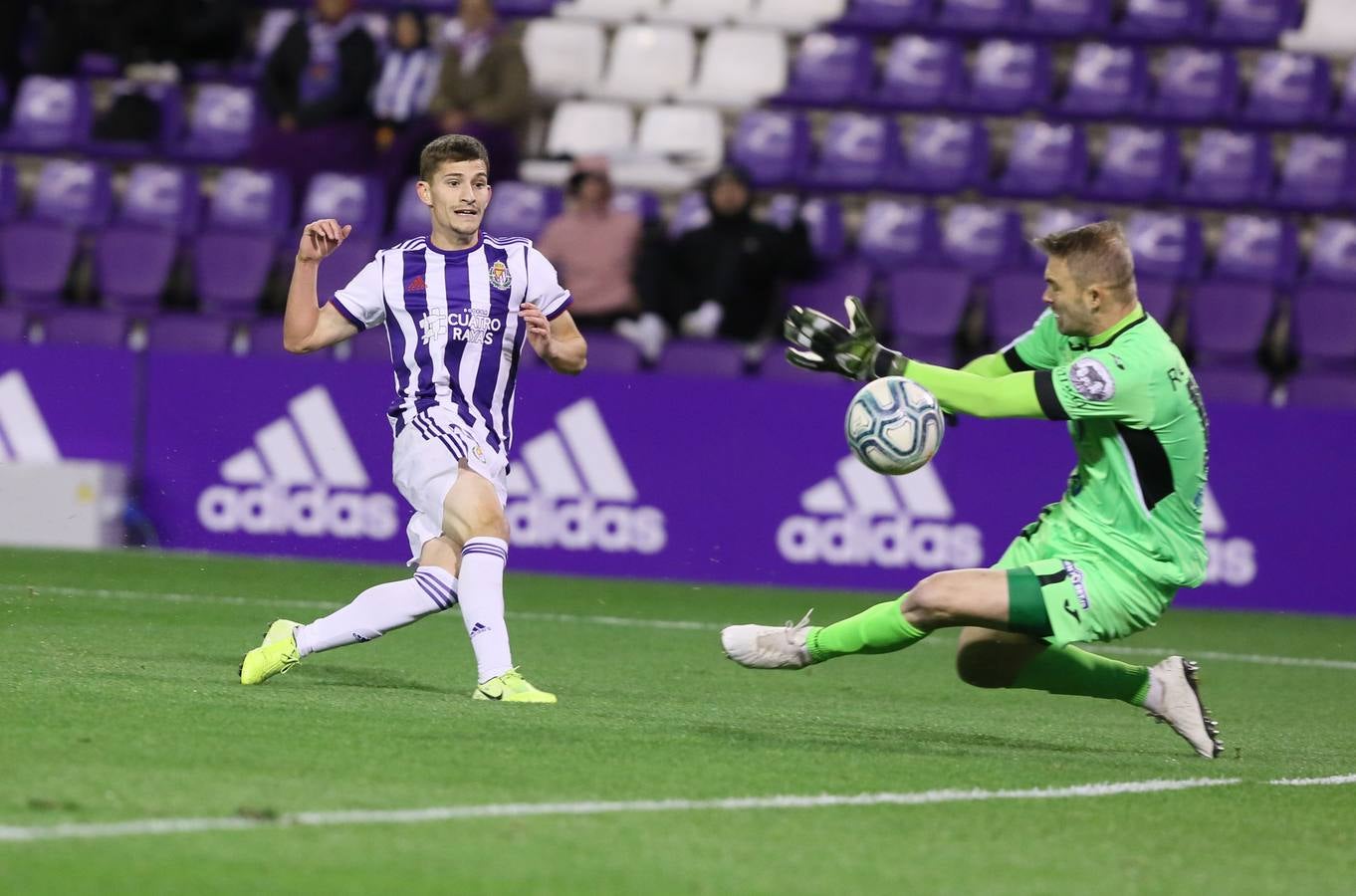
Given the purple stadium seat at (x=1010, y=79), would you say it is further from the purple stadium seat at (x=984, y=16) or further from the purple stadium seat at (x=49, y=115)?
the purple stadium seat at (x=49, y=115)

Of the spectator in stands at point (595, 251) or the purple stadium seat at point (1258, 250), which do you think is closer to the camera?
the spectator in stands at point (595, 251)

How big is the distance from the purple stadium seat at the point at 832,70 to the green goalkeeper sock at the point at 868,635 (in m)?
10.6

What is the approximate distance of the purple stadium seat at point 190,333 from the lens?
15008 millimetres

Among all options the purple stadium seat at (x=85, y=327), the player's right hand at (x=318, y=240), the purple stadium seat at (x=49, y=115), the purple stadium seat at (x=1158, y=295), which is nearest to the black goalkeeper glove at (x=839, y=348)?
the player's right hand at (x=318, y=240)

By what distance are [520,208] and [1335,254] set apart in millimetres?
5603

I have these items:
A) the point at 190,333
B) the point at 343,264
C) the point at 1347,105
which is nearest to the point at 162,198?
the point at 190,333

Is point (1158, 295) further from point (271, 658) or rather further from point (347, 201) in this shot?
point (271, 658)

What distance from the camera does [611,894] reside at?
434 centimetres

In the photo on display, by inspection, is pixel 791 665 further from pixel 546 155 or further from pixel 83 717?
pixel 546 155

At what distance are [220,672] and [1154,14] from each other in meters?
11.1

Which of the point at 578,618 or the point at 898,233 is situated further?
the point at 898,233

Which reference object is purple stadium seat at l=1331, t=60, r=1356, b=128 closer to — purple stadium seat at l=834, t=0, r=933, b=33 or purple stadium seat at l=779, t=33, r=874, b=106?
purple stadium seat at l=834, t=0, r=933, b=33

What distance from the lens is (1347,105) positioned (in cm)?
1603

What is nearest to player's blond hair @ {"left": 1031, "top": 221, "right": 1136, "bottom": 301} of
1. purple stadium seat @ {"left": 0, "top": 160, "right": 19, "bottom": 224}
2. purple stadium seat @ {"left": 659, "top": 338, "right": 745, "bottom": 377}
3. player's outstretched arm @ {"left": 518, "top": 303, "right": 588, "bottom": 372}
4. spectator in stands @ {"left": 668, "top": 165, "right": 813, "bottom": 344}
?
player's outstretched arm @ {"left": 518, "top": 303, "right": 588, "bottom": 372}
